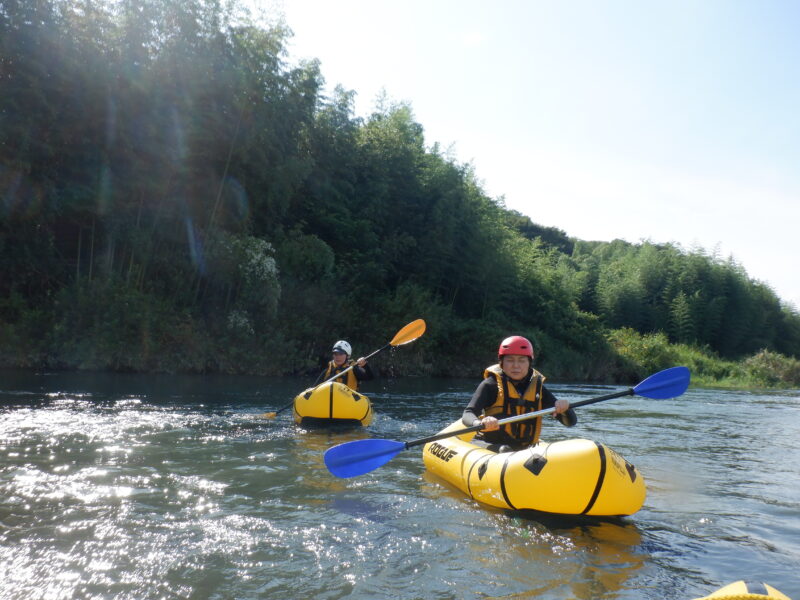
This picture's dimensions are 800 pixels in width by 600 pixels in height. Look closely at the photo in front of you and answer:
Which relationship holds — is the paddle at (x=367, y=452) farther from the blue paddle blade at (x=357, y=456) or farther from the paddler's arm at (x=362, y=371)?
the paddler's arm at (x=362, y=371)

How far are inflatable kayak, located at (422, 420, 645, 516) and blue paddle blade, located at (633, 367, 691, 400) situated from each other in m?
1.20

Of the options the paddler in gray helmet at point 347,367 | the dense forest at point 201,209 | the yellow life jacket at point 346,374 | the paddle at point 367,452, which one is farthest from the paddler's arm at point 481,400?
the dense forest at point 201,209

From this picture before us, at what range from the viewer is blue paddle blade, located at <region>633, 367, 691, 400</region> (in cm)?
480

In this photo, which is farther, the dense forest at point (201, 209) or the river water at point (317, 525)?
the dense forest at point (201, 209)

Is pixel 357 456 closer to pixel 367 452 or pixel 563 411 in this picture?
pixel 367 452

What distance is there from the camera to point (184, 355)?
13.4m

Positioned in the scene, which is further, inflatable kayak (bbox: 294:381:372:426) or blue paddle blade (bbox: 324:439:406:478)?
inflatable kayak (bbox: 294:381:372:426)

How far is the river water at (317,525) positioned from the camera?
111 inches

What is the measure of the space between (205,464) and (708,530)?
356 cm

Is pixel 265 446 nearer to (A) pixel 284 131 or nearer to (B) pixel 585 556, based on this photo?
(B) pixel 585 556

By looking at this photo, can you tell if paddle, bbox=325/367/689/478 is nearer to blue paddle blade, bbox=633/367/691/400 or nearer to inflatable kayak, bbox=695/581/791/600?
blue paddle blade, bbox=633/367/691/400

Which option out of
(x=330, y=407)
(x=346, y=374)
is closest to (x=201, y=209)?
(x=346, y=374)

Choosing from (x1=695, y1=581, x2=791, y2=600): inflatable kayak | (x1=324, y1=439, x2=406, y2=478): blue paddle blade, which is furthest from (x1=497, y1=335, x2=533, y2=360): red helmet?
(x1=695, y1=581, x2=791, y2=600): inflatable kayak

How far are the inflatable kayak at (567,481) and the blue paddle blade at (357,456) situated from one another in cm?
84
